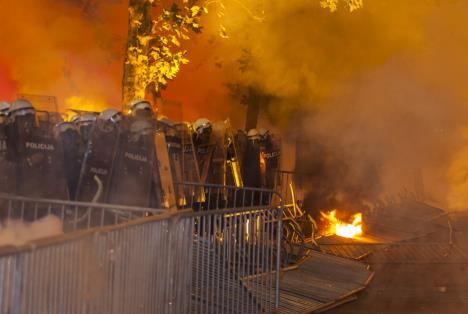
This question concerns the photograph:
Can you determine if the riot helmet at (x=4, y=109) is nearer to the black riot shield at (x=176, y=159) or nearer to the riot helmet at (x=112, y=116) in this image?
the riot helmet at (x=112, y=116)

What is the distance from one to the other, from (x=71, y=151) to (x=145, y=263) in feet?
8.57

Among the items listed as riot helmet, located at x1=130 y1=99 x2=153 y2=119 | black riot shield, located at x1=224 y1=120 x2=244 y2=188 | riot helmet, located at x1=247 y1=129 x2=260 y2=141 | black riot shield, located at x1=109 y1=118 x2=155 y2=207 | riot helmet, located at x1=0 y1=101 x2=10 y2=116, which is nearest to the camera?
riot helmet, located at x1=0 y1=101 x2=10 y2=116

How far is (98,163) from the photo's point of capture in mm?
5934

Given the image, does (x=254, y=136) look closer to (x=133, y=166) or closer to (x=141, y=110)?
(x=141, y=110)

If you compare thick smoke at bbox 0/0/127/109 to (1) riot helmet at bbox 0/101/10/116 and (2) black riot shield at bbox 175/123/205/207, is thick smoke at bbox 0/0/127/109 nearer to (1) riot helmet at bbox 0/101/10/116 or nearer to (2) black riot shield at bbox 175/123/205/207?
(2) black riot shield at bbox 175/123/205/207

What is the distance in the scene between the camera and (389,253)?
30.1 ft

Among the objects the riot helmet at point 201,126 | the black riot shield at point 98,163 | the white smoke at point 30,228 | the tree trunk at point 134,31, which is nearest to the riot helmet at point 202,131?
the riot helmet at point 201,126

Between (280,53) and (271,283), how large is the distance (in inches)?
271

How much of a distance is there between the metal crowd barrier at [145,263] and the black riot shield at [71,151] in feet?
2.88

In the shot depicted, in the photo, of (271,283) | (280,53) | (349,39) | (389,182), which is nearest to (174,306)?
(271,283)

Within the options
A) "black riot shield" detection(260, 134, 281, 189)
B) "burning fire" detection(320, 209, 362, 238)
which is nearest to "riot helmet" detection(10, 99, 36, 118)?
"black riot shield" detection(260, 134, 281, 189)

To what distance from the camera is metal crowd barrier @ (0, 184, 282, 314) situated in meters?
2.80

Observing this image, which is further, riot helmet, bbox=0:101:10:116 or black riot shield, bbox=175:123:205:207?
black riot shield, bbox=175:123:205:207

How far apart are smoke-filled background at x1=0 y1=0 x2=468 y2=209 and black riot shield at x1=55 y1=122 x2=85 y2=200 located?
4201mm
